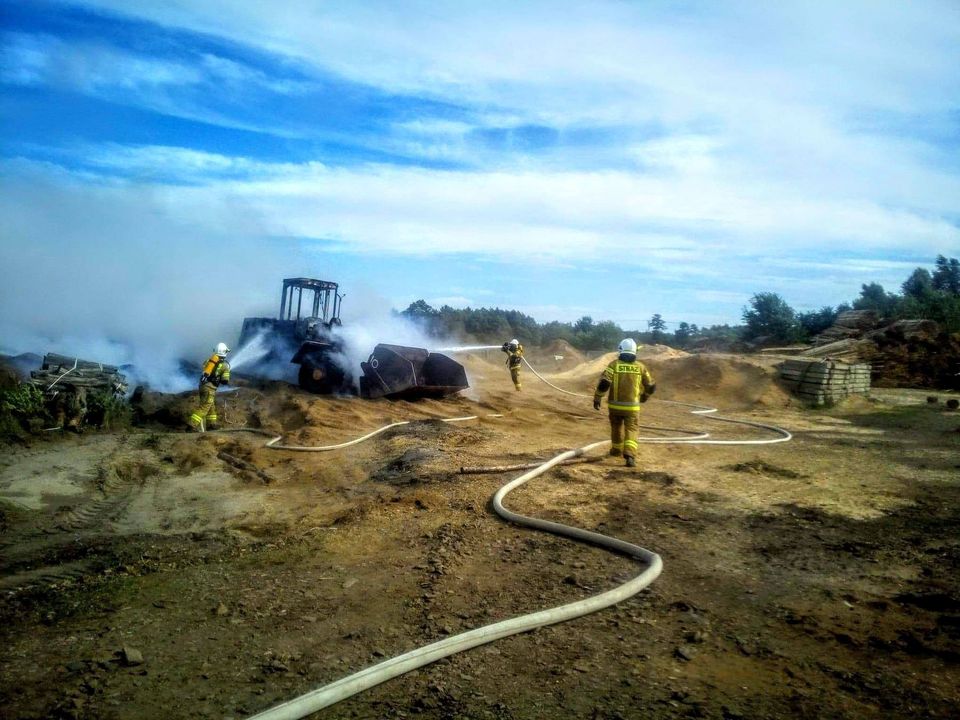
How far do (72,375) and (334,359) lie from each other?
17.0 ft

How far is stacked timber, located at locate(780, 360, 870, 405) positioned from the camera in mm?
17359

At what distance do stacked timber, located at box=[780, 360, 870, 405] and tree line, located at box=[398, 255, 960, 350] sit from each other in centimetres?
808

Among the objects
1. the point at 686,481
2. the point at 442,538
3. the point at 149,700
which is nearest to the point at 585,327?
the point at 686,481

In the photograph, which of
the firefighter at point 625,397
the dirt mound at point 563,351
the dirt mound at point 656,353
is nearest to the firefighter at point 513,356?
the firefighter at point 625,397

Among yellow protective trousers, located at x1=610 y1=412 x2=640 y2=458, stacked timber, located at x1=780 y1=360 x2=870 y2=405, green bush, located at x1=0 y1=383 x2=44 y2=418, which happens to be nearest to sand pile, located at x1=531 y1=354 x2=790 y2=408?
stacked timber, located at x1=780 y1=360 x2=870 y2=405

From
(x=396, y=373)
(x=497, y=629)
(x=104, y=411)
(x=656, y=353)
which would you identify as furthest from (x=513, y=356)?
(x=497, y=629)

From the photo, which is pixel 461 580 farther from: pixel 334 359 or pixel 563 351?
pixel 563 351

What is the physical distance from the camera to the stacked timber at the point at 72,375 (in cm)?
1045

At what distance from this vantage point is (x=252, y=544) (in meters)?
5.71

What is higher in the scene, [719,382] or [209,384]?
[719,382]

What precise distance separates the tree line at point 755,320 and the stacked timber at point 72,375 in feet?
59.0

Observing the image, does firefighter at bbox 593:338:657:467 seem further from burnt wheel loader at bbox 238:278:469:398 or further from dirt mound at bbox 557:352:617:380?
dirt mound at bbox 557:352:617:380

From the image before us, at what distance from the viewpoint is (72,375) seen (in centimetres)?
1080

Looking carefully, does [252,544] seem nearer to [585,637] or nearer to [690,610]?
[585,637]
